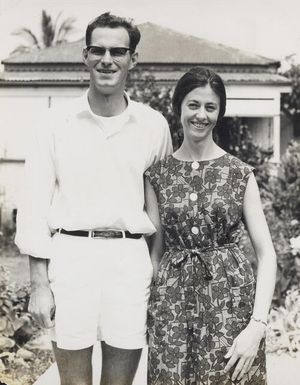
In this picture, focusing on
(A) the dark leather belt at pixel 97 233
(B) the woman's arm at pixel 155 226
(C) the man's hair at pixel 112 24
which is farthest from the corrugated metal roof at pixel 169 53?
(A) the dark leather belt at pixel 97 233

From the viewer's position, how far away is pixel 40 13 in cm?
248

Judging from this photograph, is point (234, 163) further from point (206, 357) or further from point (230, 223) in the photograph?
point (206, 357)

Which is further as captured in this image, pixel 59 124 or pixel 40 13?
pixel 40 13

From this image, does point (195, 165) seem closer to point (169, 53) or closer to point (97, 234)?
point (97, 234)

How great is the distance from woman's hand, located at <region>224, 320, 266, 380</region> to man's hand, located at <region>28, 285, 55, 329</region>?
570 mm

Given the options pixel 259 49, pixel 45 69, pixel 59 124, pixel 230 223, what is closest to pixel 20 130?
pixel 45 69

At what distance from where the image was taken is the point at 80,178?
A: 1.87 m

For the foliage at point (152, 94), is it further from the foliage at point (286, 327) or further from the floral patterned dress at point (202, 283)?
the floral patterned dress at point (202, 283)

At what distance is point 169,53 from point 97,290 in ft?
4.93

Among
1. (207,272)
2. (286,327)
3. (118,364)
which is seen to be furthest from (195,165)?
(286,327)

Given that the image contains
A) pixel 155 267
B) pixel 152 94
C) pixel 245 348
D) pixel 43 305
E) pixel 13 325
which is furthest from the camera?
pixel 152 94

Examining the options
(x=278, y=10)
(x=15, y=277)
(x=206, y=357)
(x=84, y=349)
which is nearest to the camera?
(x=206, y=357)

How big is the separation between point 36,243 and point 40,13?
3.76ft

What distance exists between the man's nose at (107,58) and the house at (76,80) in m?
0.92
